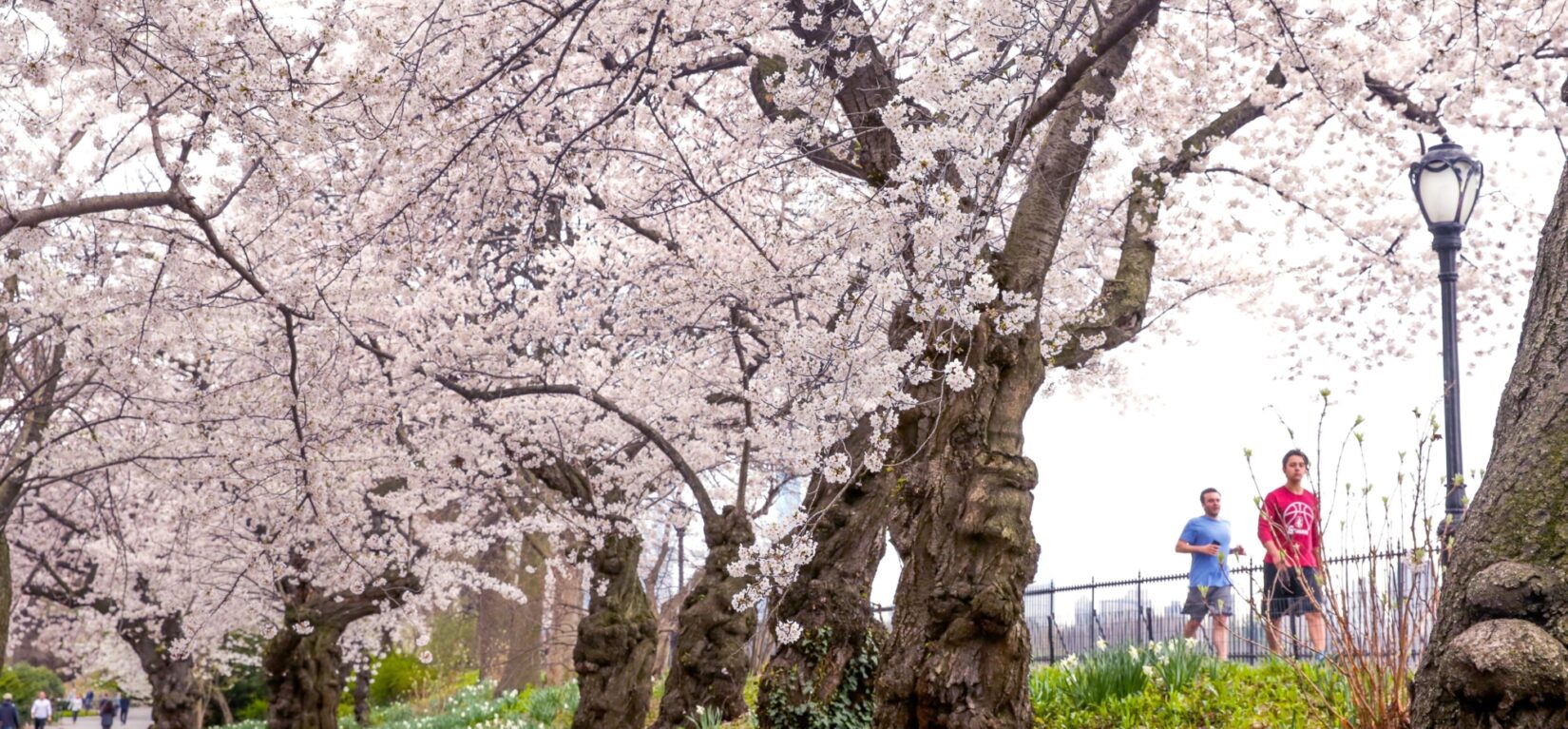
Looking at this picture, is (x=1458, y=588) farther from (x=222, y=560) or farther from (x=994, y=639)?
(x=222, y=560)

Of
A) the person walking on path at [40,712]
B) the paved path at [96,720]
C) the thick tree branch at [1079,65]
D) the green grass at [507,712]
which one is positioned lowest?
the paved path at [96,720]

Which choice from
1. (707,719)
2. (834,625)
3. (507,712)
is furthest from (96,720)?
(834,625)

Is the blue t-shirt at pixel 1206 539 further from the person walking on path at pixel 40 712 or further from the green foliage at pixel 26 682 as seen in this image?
the green foliage at pixel 26 682

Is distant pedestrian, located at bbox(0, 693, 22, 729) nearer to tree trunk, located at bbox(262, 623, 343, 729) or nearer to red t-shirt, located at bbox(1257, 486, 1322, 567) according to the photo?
tree trunk, located at bbox(262, 623, 343, 729)

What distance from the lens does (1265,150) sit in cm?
1121

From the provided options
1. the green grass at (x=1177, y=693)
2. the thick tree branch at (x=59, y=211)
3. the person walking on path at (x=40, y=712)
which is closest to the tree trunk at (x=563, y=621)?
the green grass at (x=1177, y=693)

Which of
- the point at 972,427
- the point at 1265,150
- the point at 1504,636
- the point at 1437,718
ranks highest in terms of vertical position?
the point at 1265,150

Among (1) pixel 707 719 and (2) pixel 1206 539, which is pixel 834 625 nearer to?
(1) pixel 707 719

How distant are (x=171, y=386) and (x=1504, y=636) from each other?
1312cm

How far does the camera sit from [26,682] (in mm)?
33219

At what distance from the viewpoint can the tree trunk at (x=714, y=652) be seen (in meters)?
9.71

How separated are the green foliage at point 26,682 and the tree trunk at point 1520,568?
109 ft

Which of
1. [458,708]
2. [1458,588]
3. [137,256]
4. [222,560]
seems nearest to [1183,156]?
[1458,588]

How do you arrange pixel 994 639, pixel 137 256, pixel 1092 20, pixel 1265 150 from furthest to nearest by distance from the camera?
1. pixel 1265 150
2. pixel 137 256
3. pixel 1092 20
4. pixel 994 639
